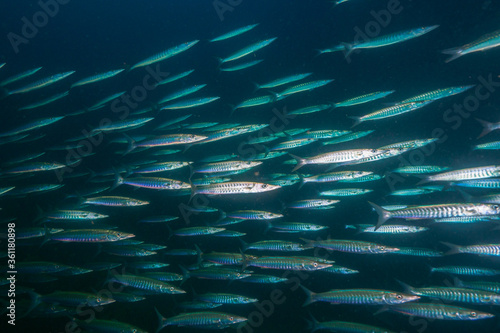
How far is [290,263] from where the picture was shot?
4.57m

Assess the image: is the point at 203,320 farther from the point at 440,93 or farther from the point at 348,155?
the point at 440,93

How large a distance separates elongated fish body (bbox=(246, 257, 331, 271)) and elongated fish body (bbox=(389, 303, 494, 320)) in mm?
1233

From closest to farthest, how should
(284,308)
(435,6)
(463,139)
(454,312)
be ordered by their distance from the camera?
(454,312)
(284,308)
(435,6)
(463,139)

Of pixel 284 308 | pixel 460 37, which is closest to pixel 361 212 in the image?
pixel 284 308

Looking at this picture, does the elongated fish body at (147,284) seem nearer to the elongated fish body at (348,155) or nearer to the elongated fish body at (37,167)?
the elongated fish body at (37,167)

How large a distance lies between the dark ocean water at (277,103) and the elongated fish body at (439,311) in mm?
3852

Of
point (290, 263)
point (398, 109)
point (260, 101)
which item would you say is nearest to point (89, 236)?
point (290, 263)

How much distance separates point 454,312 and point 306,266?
2.10 meters

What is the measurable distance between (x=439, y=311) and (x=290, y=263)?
7.21ft

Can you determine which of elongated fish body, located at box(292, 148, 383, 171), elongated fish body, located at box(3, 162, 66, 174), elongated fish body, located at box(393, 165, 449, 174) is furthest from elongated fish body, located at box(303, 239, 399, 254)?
elongated fish body, located at box(3, 162, 66, 174)

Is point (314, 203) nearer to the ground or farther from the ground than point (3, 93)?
nearer to the ground

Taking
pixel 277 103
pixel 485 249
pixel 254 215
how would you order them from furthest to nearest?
pixel 277 103 < pixel 254 215 < pixel 485 249

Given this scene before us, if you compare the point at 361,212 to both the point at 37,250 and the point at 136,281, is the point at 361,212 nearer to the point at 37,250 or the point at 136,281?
the point at 136,281

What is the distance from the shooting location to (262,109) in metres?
11.5
